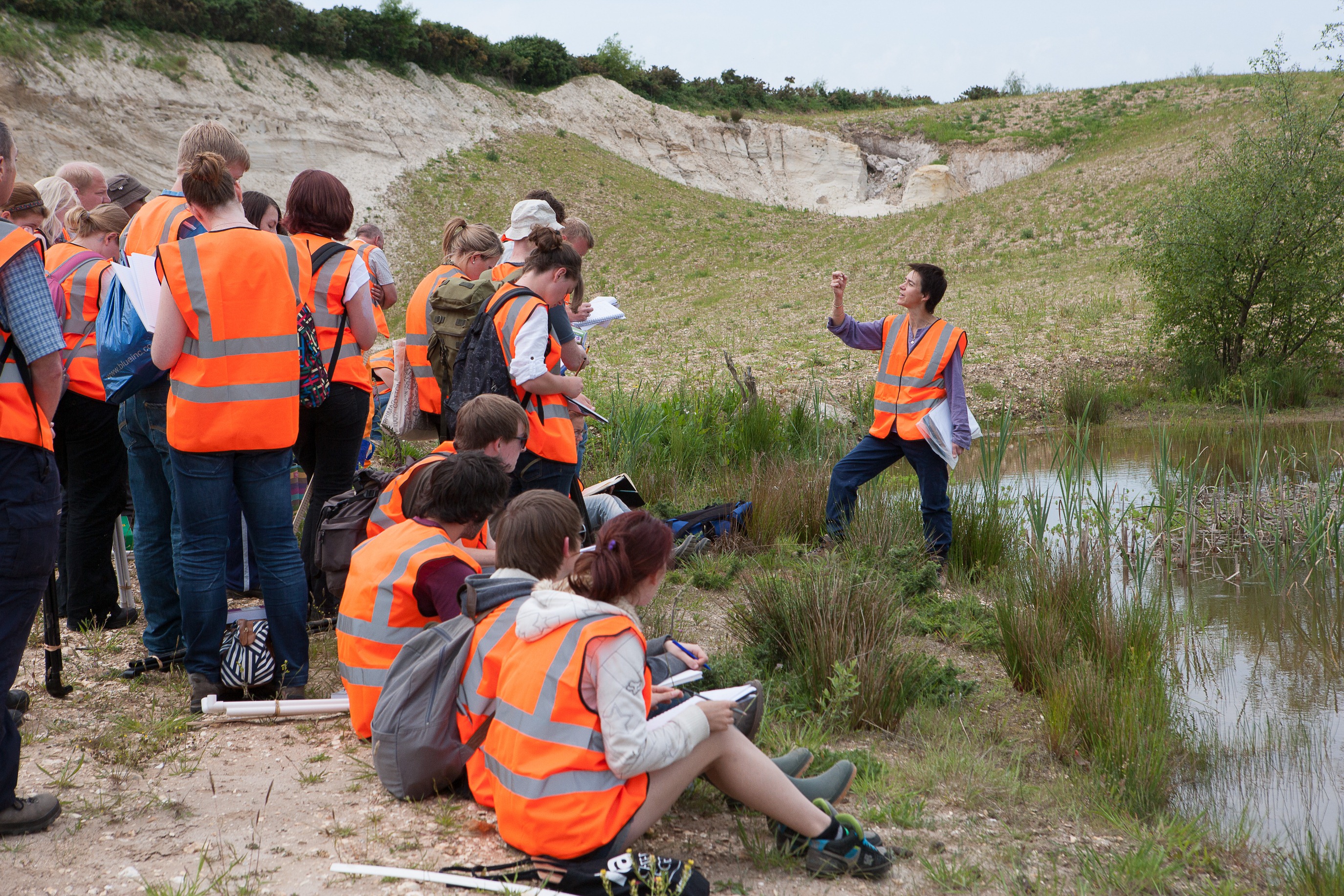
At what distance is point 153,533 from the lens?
13.8ft

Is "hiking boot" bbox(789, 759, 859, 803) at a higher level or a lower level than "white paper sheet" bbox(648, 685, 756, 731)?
lower

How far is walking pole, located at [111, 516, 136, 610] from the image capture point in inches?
192

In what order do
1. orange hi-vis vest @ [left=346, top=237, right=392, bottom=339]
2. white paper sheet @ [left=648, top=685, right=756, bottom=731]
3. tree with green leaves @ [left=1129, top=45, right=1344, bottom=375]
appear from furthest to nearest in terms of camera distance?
tree with green leaves @ [left=1129, top=45, right=1344, bottom=375], orange hi-vis vest @ [left=346, top=237, right=392, bottom=339], white paper sheet @ [left=648, top=685, right=756, bottom=731]

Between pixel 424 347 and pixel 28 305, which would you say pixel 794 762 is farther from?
pixel 424 347

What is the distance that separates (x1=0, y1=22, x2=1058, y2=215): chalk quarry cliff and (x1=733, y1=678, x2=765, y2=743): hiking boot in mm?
25607

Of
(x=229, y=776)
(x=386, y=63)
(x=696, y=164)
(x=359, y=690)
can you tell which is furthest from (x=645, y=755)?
(x=696, y=164)

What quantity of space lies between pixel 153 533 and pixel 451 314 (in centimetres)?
164

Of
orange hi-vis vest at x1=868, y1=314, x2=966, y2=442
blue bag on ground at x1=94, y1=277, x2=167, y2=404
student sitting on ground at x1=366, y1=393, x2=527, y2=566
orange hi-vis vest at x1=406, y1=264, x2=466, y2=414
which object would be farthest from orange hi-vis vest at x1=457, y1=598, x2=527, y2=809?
orange hi-vis vest at x1=868, y1=314, x2=966, y2=442

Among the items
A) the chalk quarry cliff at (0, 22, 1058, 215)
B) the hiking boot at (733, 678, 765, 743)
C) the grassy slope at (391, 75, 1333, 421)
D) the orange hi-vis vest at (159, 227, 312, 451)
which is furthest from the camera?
the chalk quarry cliff at (0, 22, 1058, 215)

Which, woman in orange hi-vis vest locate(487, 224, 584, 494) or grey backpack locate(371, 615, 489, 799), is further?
woman in orange hi-vis vest locate(487, 224, 584, 494)

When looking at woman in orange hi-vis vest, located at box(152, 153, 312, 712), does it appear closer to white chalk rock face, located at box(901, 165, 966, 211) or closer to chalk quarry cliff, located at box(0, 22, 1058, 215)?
chalk quarry cliff, located at box(0, 22, 1058, 215)

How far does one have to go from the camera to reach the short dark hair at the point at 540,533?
276cm

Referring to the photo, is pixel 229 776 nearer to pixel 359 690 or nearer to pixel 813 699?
pixel 359 690

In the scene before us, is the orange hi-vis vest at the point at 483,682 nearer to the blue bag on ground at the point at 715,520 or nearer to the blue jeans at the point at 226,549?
the blue jeans at the point at 226,549
